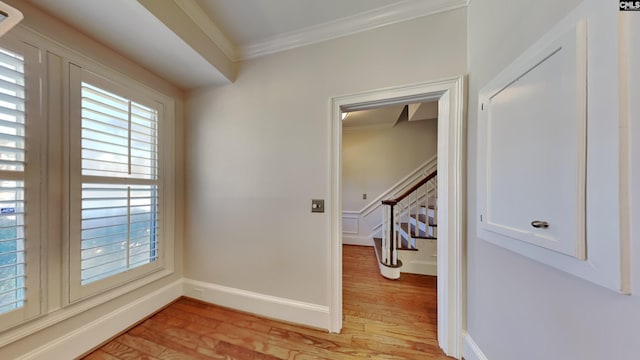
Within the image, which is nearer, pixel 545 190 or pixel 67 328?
pixel 545 190

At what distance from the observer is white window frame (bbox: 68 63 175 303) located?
1.35 m

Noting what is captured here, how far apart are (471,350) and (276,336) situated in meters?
1.36

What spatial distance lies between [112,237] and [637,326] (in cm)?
270

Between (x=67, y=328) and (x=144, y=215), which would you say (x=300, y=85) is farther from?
(x=67, y=328)

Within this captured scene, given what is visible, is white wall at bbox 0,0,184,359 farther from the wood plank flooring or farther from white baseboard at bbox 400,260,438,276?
white baseboard at bbox 400,260,438,276

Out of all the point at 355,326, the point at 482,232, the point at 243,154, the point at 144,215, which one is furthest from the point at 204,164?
the point at 482,232

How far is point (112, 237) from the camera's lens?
5.11ft

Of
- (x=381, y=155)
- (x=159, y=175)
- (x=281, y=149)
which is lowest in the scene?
(x=159, y=175)

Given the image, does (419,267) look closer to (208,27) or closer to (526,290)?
(526,290)

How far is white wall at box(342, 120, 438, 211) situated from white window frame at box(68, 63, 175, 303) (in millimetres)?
3299

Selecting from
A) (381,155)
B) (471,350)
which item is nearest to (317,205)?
(471,350)

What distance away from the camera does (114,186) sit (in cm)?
158

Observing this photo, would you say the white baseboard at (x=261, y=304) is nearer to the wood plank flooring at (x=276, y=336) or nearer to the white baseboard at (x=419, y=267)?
the wood plank flooring at (x=276, y=336)

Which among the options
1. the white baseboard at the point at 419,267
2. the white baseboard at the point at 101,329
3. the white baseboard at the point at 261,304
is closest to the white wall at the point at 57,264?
the white baseboard at the point at 101,329
